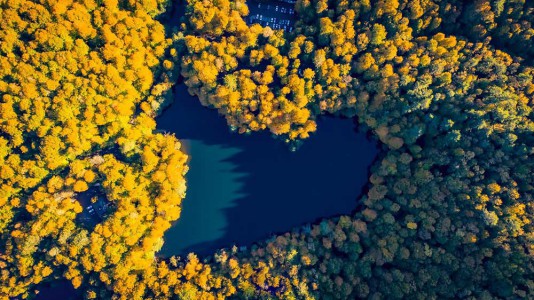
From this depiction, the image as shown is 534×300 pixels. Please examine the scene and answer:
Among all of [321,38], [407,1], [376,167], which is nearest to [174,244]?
[376,167]

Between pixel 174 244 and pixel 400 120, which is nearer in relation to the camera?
pixel 400 120

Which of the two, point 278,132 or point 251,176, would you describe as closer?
point 278,132

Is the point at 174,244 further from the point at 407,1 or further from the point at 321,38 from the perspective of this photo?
the point at 407,1

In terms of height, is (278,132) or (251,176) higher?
(278,132)

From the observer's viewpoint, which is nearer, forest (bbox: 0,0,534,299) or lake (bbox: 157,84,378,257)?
forest (bbox: 0,0,534,299)
